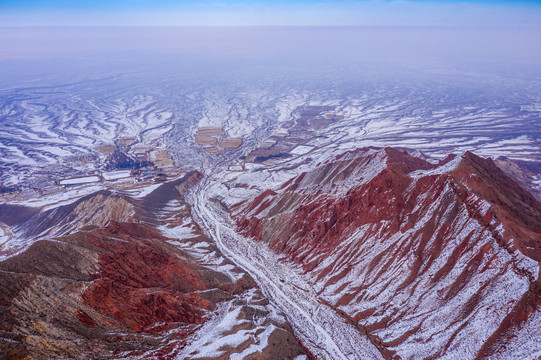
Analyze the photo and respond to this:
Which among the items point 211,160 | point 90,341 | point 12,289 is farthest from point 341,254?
point 211,160

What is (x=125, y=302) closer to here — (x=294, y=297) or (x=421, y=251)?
(x=294, y=297)

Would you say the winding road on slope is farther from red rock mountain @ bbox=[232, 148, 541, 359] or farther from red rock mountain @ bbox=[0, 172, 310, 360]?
Result: red rock mountain @ bbox=[0, 172, 310, 360]

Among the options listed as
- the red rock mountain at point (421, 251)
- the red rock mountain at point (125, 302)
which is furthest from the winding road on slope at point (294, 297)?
the red rock mountain at point (125, 302)

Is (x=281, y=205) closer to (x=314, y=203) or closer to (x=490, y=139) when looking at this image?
(x=314, y=203)

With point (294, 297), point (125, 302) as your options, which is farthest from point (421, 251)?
point (125, 302)

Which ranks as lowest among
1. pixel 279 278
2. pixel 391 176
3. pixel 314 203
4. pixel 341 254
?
pixel 279 278

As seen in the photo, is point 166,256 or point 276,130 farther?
point 276,130
